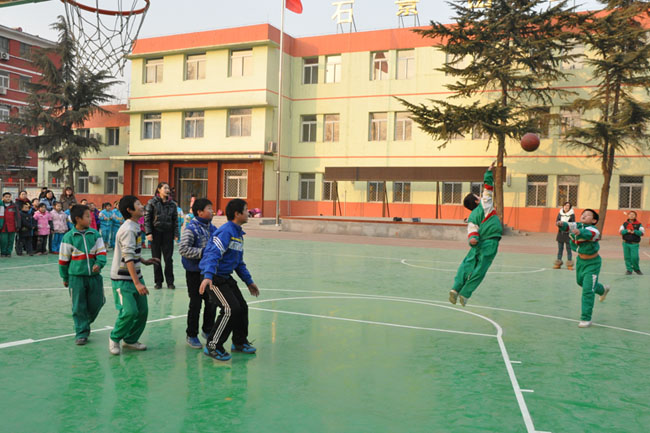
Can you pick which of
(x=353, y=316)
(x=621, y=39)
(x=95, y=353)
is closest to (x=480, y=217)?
(x=353, y=316)

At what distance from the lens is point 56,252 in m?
16.1

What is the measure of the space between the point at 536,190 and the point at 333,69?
13.4 meters

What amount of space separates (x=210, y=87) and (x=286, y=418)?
31.5 metres

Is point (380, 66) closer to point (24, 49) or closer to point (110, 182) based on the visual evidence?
point (110, 182)

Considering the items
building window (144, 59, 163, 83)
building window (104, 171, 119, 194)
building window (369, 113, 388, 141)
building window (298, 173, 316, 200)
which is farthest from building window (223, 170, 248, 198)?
building window (104, 171, 119, 194)

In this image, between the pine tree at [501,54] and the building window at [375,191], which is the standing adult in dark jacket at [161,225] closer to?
the pine tree at [501,54]

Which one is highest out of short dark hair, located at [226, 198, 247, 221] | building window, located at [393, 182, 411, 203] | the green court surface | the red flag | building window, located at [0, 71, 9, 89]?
the red flag

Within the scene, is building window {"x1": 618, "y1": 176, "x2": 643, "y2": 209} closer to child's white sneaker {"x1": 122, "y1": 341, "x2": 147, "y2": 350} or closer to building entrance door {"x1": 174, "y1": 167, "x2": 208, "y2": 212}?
building entrance door {"x1": 174, "y1": 167, "x2": 208, "y2": 212}

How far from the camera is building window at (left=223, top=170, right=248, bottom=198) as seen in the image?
1309 inches

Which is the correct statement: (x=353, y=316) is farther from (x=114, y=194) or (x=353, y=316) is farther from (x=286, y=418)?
(x=114, y=194)

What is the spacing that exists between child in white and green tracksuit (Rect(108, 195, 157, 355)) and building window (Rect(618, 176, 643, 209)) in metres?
26.7

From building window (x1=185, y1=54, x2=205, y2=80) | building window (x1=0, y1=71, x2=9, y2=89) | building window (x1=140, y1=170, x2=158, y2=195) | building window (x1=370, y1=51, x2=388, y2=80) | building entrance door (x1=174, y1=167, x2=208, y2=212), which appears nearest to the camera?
building window (x1=370, y1=51, x2=388, y2=80)

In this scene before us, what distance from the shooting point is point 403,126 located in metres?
31.2

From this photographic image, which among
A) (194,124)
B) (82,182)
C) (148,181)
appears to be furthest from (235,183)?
(82,182)
